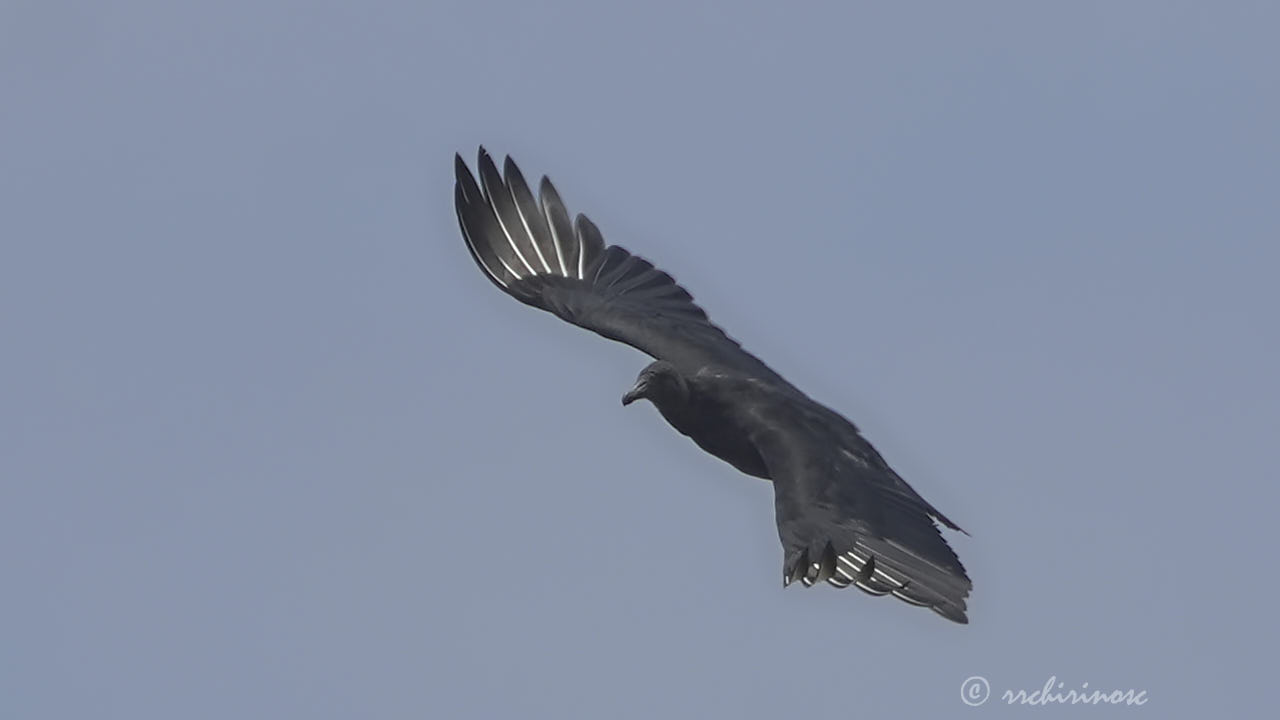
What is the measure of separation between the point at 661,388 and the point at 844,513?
315 centimetres

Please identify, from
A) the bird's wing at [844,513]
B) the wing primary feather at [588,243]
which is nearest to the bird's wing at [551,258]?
the wing primary feather at [588,243]

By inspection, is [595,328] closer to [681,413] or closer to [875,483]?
[681,413]

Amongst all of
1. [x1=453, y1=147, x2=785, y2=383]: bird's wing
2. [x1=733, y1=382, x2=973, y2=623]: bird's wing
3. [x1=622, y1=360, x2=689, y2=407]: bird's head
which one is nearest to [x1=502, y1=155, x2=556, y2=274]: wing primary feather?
[x1=453, y1=147, x2=785, y2=383]: bird's wing

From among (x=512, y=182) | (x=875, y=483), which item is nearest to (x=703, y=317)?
(x=512, y=182)

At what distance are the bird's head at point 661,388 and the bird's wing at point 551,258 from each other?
1928 mm

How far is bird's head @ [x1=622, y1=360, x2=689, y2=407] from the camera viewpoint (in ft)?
81.8

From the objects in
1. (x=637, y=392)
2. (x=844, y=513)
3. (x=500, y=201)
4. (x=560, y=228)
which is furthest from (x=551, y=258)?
(x=844, y=513)

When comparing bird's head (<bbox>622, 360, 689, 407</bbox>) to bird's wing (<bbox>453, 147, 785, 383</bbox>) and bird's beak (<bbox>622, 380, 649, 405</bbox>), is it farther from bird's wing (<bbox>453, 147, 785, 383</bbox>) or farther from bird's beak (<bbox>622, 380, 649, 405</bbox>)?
bird's wing (<bbox>453, 147, 785, 383</bbox>)

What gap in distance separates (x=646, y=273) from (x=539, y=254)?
49.2 inches

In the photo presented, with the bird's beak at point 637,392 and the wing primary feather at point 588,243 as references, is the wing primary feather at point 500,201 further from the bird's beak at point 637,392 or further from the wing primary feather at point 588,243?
the bird's beak at point 637,392

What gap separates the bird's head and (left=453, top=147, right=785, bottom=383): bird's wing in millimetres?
1928

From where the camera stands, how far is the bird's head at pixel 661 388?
24938 mm

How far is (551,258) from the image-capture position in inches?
1107

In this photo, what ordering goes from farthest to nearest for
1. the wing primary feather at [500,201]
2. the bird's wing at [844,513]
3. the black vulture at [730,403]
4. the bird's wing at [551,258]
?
1. the wing primary feather at [500,201]
2. the bird's wing at [551,258]
3. the black vulture at [730,403]
4. the bird's wing at [844,513]
